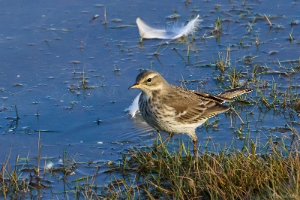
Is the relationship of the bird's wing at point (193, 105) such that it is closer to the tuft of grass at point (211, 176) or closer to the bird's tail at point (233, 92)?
the bird's tail at point (233, 92)

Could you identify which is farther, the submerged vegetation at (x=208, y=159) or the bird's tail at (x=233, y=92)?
the bird's tail at (x=233, y=92)

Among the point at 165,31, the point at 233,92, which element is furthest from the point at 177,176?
the point at 165,31

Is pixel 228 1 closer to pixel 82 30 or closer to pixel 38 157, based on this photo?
pixel 82 30

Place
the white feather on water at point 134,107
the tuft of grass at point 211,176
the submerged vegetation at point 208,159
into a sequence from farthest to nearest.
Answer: the white feather on water at point 134,107 < the submerged vegetation at point 208,159 < the tuft of grass at point 211,176

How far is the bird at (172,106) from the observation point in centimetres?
875

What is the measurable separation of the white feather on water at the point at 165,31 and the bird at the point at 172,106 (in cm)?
308

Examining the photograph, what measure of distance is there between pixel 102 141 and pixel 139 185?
1.51m

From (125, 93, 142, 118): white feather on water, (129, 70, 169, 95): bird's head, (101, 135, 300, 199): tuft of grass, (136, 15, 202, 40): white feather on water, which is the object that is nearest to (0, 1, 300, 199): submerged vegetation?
(101, 135, 300, 199): tuft of grass

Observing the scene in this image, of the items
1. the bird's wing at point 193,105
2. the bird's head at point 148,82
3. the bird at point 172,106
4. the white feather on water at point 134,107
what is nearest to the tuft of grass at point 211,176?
the bird at point 172,106

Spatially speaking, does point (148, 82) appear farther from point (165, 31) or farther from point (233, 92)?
point (165, 31)

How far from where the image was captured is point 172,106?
8898 millimetres

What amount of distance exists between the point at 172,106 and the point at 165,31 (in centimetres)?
371

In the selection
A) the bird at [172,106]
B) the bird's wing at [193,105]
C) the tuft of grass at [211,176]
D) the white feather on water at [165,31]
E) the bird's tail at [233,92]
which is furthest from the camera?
the white feather on water at [165,31]

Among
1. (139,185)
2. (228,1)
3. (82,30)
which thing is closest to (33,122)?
(139,185)
